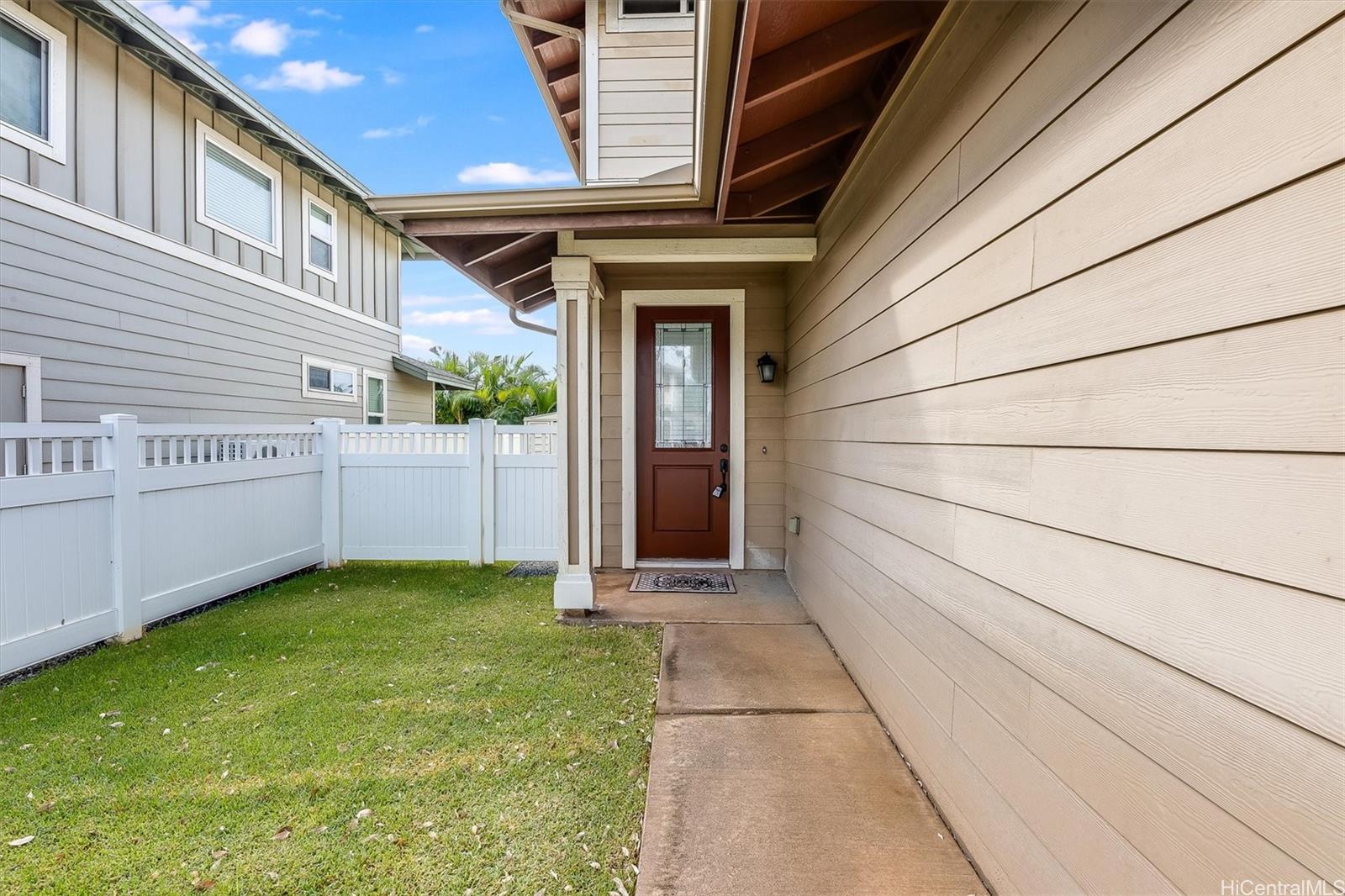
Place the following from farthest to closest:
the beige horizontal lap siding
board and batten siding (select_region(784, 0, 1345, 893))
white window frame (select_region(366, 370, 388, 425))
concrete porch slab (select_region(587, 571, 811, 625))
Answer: white window frame (select_region(366, 370, 388, 425)), the beige horizontal lap siding, concrete porch slab (select_region(587, 571, 811, 625)), board and batten siding (select_region(784, 0, 1345, 893))

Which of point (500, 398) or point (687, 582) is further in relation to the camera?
Result: point (500, 398)

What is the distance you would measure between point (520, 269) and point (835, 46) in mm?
2862

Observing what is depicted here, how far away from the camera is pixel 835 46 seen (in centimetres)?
181

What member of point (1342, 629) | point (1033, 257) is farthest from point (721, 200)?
point (1342, 629)

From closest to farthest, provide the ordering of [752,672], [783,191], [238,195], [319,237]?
[752,672], [783,191], [238,195], [319,237]

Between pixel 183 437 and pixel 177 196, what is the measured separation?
327 cm

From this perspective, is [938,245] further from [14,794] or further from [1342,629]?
[14,794]

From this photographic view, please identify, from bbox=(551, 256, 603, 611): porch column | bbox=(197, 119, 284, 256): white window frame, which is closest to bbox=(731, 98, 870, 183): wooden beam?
bbox=(551, 256, 603, 611): porch column

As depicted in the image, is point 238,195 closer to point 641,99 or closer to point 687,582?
point 641,99

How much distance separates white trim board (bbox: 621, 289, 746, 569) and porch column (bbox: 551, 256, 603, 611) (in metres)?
0.92

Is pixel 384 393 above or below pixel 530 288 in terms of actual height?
below

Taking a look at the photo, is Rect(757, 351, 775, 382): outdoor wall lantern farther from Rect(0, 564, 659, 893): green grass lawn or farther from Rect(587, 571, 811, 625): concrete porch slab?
Rect(0, 564, 659, 893): green grass lawn

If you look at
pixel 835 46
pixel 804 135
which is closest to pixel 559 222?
pixel 804 135

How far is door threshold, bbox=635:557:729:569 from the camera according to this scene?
4391 millimetres
